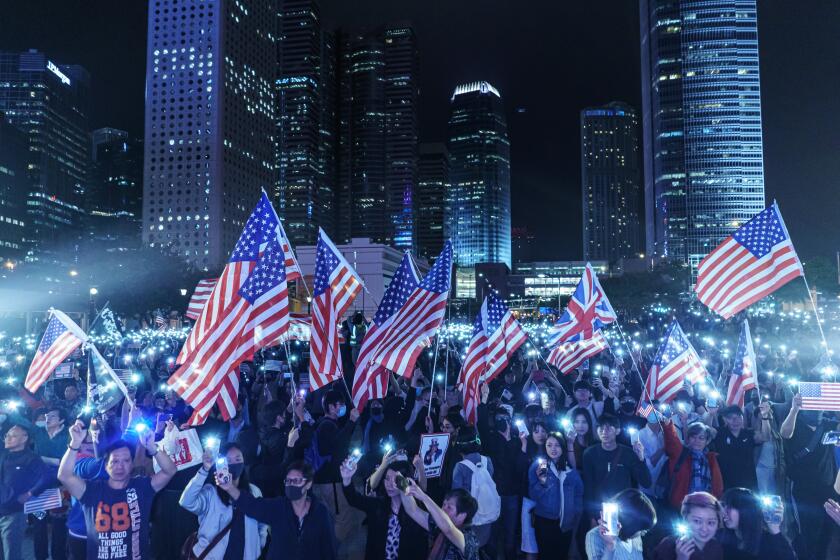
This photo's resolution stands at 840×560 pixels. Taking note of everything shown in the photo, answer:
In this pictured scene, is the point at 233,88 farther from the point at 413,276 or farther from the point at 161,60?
the point at 413,276

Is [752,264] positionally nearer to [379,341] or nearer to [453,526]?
[379,341]

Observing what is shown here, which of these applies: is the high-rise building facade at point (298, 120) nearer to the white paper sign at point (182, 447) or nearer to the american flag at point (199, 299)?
the american flag at point (199, 299)

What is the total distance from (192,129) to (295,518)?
140 meters

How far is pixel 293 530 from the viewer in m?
4.94

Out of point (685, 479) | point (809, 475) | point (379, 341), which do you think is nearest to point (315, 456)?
point (379, 341)

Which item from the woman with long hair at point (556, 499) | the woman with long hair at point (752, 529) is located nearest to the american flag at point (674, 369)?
the woman with long hair at point (556, 499)

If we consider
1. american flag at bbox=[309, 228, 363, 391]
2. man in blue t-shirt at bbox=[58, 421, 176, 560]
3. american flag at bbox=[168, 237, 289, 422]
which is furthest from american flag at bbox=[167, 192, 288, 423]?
man in blue t-shirt at bbox=[58, 421, 176, 560]

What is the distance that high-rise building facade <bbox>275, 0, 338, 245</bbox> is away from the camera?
188500 millimetres

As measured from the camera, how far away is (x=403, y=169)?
654 feet

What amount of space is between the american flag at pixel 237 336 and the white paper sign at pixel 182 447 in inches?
44.3

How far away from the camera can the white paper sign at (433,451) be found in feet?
22.1

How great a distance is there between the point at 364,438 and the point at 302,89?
628 ft

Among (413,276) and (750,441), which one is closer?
(750,441)

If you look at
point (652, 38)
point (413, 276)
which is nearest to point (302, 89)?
point (652, 38)
